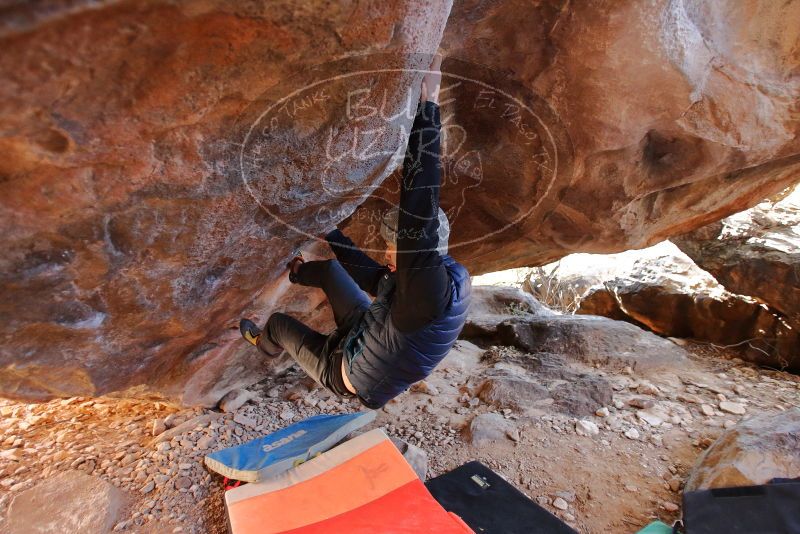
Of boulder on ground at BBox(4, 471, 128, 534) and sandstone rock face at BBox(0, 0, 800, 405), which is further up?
sandstone rock face at BBox(0, 0, 800, 405)

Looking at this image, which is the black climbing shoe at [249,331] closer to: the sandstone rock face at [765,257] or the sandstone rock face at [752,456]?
the sandstone rock face at [752,456]

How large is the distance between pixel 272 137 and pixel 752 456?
2.79 meters

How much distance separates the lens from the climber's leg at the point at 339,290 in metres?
2.46

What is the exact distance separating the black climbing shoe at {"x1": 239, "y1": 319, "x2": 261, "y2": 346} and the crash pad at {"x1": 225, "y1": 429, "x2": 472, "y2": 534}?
76 centimetres

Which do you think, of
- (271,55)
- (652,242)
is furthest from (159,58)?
(652,242)

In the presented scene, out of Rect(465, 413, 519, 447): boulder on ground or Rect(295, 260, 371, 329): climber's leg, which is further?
Rect(465, 413, 519, 447): boulder on ground

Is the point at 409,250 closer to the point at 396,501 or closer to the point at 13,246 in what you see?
the point at 13,246

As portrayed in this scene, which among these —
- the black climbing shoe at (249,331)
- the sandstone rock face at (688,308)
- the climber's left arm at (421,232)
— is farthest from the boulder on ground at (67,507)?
the sandstone rock face at (688,308)

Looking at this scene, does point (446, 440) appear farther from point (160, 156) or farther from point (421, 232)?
point (160, 156)

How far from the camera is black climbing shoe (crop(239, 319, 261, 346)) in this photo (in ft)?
9.17

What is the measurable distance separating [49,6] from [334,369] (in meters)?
1.77

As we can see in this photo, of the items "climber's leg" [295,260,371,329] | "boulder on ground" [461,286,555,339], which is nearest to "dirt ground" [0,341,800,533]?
"climber's leg" [295,260,371,329]

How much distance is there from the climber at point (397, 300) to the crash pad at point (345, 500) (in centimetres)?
50

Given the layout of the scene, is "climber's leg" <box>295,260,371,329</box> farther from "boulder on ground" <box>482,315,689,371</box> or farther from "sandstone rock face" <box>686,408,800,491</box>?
"boulder on ground" <box>482,315,689,371</box>
